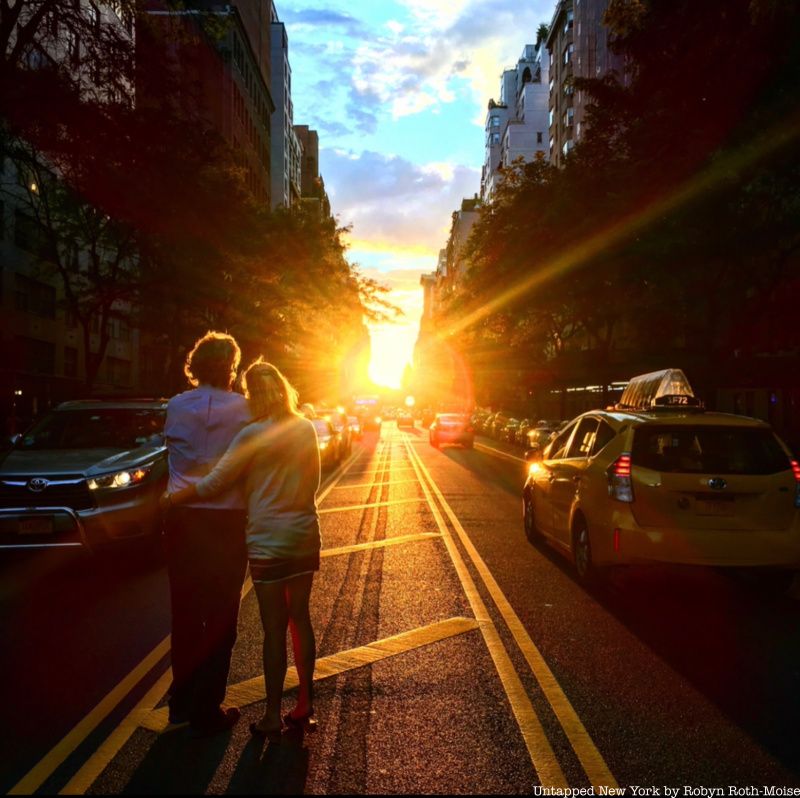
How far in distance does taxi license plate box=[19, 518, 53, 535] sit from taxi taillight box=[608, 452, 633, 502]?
5103mm

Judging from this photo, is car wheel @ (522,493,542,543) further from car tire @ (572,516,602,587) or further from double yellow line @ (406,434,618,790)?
car tire @ (572,516,602,587)

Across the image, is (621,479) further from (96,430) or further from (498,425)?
(498,425)

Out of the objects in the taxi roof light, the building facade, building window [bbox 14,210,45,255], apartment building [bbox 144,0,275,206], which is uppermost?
the building facade

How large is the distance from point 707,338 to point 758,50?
10.7 metres

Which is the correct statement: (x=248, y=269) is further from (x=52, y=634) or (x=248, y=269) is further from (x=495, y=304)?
(x=52, y=634)

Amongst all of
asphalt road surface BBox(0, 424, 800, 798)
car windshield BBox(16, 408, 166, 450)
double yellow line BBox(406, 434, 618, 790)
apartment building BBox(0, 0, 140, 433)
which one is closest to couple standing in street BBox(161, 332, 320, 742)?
asphalt road surface BBox(0, 424, 800, 798)

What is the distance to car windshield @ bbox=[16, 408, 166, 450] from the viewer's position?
9609 mm

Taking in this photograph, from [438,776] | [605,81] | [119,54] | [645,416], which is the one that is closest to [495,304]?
[605,81]

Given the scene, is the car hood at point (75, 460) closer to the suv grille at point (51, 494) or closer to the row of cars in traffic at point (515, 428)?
the suv grille at point (51, 494)

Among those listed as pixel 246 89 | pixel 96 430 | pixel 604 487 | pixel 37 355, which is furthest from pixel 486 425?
pixel 604 487

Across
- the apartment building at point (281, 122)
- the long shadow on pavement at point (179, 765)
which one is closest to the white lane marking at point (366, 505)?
the long shadow on pavement at point (179, 765)

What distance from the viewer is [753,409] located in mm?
36969

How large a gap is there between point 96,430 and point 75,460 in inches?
47.6

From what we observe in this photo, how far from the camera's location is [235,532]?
4.40 m
